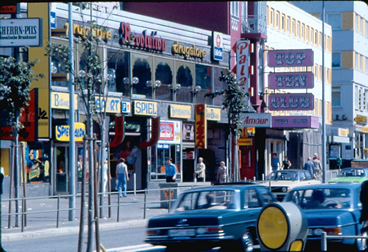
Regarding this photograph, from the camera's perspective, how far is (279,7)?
2270 inches

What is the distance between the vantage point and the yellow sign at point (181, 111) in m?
41.0

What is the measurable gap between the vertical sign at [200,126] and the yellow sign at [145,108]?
159 inches

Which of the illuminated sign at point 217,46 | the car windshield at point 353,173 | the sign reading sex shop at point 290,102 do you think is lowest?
the car windshield at point 353,173

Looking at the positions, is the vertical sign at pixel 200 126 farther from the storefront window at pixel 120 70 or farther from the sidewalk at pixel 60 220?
the sidewalk at pixel 60 220

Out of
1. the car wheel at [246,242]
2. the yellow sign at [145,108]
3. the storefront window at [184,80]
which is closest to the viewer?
the car wheel at [246,242]

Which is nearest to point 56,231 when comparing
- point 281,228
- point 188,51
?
point 281,228

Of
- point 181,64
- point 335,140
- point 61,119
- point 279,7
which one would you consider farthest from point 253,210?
point 335,140

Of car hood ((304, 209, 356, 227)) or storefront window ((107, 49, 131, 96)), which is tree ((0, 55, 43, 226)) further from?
storefront window ((107, 49, 131, 96))

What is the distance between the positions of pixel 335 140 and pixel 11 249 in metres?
48.7

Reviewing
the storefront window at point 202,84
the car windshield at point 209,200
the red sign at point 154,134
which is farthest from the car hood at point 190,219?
the storefront window at point 202,84

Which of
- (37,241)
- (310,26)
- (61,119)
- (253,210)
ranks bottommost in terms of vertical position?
(37,241)

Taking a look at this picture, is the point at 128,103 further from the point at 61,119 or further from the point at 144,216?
the point at 144,216

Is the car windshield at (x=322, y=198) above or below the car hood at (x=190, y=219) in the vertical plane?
above

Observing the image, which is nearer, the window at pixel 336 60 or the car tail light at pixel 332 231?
the car tail light at pixel 332 231
